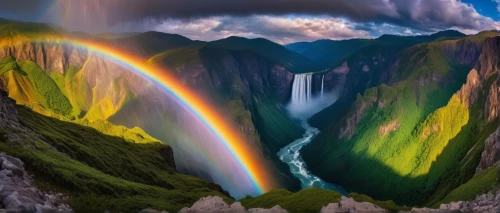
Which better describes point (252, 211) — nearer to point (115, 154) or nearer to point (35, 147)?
point (35, 147)

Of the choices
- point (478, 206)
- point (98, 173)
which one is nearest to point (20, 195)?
point (98, 173)

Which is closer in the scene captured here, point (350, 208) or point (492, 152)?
point (350, 208)

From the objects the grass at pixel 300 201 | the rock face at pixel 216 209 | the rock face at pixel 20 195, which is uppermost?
the rock face at pixel 20 195

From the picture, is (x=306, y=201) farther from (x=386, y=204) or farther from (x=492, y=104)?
(x=492, y=104)

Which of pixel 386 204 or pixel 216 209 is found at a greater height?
pixel 216 209

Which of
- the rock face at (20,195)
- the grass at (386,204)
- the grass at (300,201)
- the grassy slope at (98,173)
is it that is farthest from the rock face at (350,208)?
the rock face at (20,195)

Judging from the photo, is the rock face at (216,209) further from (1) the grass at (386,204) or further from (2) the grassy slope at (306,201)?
(1) the grass at (386,204)
